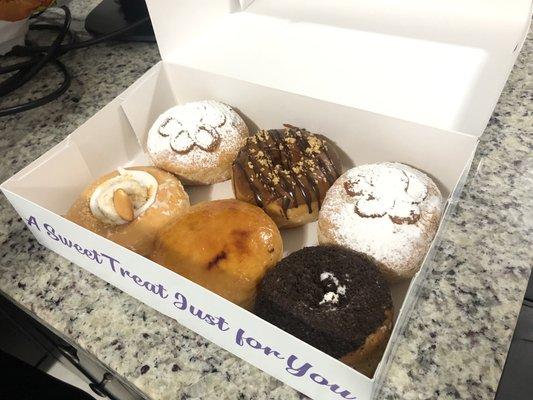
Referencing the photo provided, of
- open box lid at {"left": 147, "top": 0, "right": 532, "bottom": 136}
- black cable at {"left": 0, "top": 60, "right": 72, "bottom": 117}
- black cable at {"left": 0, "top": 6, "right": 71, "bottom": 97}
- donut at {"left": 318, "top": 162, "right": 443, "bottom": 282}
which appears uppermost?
open box lid at {"left": 147, "top": 0, "right": 532, "bottom": 136}

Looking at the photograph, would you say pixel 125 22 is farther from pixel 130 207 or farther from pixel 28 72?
pixel 130 207

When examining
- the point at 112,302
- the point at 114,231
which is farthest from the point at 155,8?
the point at 112,302

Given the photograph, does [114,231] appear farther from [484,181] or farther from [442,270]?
[484,181]

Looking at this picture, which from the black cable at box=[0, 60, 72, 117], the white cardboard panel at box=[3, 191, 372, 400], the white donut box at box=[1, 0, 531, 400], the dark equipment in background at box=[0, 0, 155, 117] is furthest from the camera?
the dark equipment in background at box=[0, 0, 155, 117]

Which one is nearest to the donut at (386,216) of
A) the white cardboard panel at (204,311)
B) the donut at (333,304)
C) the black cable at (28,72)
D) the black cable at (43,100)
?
the donut at (333,304)

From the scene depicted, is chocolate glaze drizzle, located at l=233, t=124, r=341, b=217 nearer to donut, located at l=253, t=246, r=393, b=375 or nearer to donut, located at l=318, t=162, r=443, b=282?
donut, located at l=318, t=162, r=443, b=282

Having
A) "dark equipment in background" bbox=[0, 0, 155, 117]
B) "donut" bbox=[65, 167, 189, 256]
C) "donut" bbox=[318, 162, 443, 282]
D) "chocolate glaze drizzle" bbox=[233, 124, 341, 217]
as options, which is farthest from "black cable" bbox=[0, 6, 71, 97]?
"donut" bbox=[318, 162, 443, 282]
